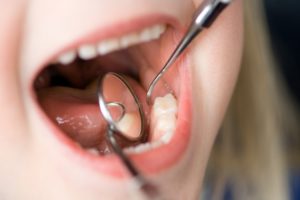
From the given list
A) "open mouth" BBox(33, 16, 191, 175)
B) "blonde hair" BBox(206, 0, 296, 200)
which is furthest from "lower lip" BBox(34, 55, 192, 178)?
"blonde hair" BBox(206, 0, 296, 200)

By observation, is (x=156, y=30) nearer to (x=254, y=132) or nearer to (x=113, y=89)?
(x=113, y=89)

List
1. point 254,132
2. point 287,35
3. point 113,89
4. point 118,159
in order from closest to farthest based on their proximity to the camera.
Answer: point 118,159
point 113,89
point 254,132
point 287,35

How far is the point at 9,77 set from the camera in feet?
2.25

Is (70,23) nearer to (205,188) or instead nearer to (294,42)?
(205,188)

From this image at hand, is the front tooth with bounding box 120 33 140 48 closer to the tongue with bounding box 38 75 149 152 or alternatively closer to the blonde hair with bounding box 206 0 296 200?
the tongue with bounding box 38 75 149 152

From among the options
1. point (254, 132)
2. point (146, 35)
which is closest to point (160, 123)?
point (146, 35)

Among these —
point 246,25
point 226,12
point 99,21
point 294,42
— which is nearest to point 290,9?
point 294,42

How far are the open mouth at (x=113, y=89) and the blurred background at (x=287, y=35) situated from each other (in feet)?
2.13

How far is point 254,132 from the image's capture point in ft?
3.83

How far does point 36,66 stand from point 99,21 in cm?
8

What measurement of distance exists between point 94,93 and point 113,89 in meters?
0.04

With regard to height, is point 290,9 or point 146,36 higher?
point 146,36

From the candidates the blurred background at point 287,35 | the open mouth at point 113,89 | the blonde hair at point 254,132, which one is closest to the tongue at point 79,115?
the open mouth at point 113,89

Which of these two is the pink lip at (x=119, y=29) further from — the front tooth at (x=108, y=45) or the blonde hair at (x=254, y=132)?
the blonde hair at (x=254, y=132)
